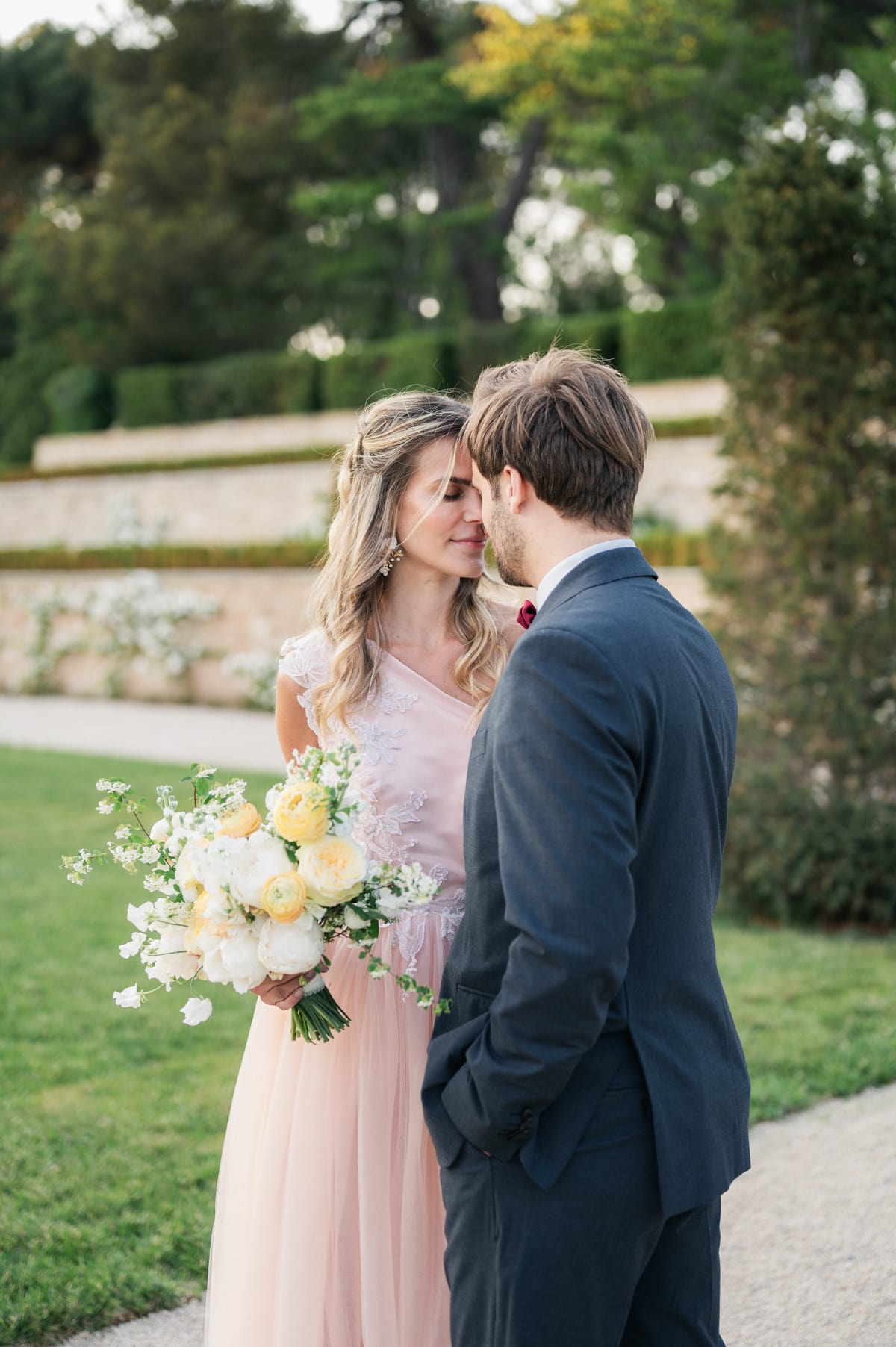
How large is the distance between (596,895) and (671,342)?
16.8 m

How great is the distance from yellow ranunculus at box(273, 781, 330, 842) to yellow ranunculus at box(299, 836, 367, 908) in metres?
0.02

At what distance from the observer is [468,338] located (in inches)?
789

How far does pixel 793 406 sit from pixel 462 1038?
17.2 ft

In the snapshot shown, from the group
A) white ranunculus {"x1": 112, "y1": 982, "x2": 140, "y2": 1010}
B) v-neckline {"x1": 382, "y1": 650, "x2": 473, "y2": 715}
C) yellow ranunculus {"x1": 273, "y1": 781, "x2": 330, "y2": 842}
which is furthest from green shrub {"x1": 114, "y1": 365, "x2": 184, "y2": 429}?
yellow ranunculus {"x1": 273, "y1": 781, "x2": 330, "y2": 842}

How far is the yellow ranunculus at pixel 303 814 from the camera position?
6.30 feet

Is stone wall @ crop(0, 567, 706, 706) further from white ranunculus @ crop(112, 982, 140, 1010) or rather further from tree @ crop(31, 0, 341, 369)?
white ranunculus @ crop(112, 982, 140, 1010)

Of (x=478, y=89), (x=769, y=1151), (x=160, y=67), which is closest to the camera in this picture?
(x=769, y=1151)

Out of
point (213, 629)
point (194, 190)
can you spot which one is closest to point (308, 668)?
point (213, 629)

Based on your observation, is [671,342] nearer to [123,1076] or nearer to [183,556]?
[183,556]

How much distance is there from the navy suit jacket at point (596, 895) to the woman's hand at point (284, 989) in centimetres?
32

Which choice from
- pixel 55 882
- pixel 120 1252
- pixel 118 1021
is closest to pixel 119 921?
pixel 55 882

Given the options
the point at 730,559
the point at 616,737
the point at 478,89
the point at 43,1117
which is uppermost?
the point at 478,89

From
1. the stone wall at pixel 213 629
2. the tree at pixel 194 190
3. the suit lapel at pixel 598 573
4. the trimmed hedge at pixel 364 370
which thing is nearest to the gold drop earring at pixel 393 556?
the suit lapel at pixel 598 573

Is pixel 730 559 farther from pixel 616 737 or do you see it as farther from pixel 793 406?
pixel 616 737
